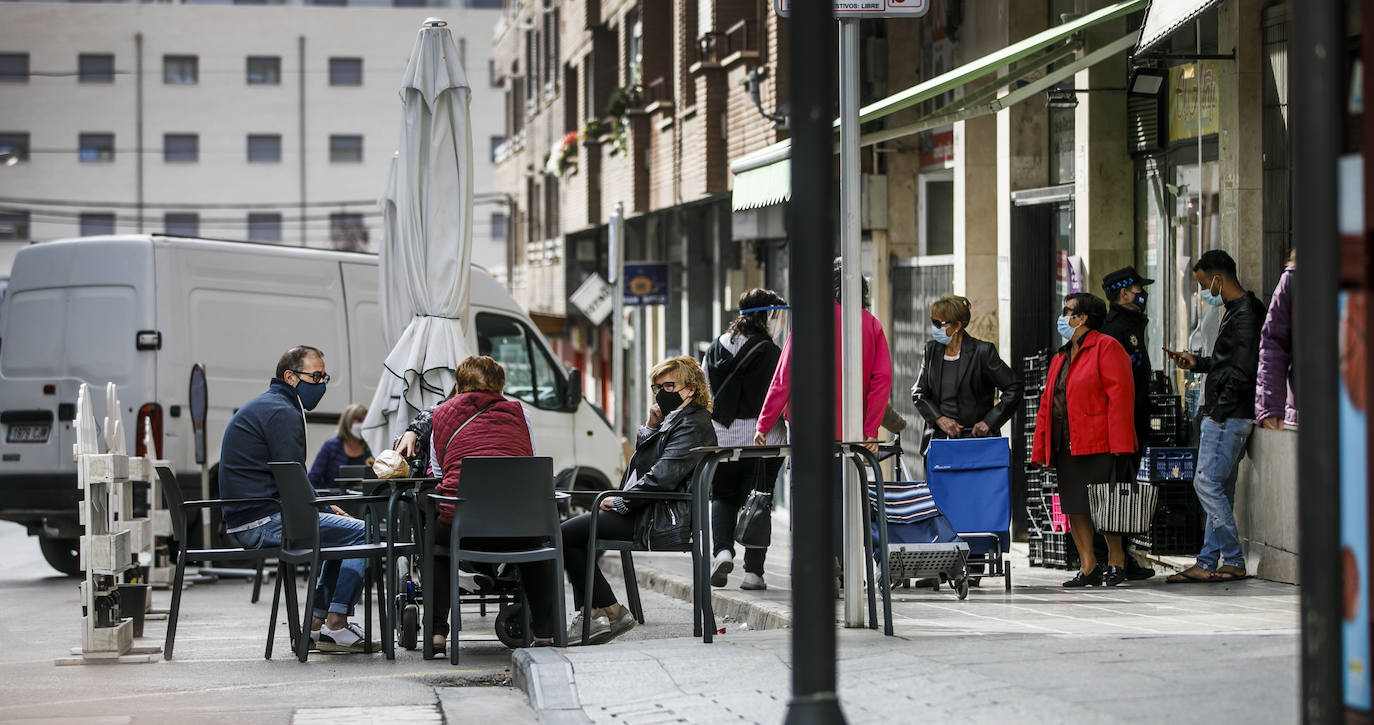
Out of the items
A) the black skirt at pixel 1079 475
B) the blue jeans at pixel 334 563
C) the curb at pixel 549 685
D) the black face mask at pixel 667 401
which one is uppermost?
the black face mask at pixel 667 401

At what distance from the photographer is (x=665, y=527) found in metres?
9.20

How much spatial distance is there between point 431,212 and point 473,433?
294cm

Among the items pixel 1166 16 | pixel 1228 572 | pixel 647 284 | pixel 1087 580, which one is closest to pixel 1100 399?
pixel 1087 580

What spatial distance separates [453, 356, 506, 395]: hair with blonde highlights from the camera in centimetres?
918

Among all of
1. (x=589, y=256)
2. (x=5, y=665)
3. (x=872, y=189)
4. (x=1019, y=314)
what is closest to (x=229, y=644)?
(x=5, y=665)

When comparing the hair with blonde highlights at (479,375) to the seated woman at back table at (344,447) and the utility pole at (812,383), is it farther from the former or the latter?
the seated woman at back table at (344,447)

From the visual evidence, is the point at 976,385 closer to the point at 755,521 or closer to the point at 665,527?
the point at 755,521

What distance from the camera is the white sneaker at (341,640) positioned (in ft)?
30.3

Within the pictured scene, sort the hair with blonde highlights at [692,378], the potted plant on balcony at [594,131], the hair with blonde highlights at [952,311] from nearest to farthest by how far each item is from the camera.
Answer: the hair with blonde highlights at [692,378] → the hair with blonde highlights at [952,311] → the potted plant on balcony at [594,131]

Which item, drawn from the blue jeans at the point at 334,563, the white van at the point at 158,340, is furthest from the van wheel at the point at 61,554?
the blue jeans at the point at 334,563

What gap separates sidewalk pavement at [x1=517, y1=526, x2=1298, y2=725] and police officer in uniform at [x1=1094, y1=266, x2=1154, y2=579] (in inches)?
47.6

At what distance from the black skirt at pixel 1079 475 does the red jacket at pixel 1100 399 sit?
0.25 feet

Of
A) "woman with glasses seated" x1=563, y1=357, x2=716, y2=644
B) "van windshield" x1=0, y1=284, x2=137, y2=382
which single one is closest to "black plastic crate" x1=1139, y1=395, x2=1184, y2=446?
"woman with glasses seated" x1=563, y1=357, x2=716, y2=644

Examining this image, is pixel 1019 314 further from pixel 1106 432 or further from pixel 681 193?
pixel 681 193
